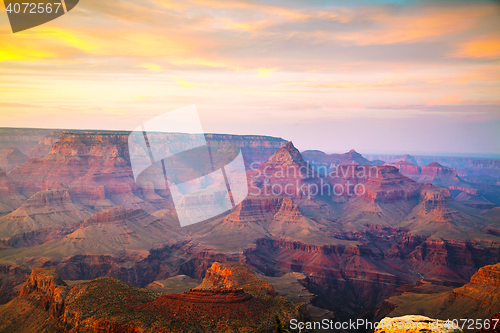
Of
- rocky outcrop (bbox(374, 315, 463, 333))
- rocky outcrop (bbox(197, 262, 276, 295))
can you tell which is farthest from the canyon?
rocky outcrop (bbox(374, 315, 463, 333))

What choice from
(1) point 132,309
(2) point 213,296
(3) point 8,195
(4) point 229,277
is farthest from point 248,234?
(1) point 132,309

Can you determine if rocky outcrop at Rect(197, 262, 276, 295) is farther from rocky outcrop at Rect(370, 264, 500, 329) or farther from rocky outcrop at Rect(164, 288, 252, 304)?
rocky outcrop at Rect(370, 264, 500, 329)

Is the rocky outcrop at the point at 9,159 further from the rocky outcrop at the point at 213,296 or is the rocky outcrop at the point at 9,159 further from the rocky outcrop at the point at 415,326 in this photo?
the rocky outcrop at the point at 415,326

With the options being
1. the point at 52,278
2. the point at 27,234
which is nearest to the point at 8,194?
the point at 27,234

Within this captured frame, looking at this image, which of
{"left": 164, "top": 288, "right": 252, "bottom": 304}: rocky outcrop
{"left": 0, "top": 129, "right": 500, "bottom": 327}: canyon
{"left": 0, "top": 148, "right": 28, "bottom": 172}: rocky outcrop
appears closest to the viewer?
{"left": 164, "top": 288, "right": 252, "bottom": 304}: rocky outcrop

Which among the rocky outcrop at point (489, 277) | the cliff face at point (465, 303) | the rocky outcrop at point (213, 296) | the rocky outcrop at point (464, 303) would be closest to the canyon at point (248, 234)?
the rocky outcrop at point (489, 277)

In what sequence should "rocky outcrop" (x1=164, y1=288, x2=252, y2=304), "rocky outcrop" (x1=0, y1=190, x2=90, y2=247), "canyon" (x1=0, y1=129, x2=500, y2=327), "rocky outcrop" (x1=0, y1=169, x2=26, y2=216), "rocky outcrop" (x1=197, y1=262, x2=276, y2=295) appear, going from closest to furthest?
"rocky outcrop" (x1=164, y1=288, x2=252, y2=304), "rocky outcrop" (x1=197, y1=262, x2=276, y2=295), "canyon" (x1=0, y1=129, x2=500, y2=327), "rocky outcrop" (x1=0, y1=190, x2=90, y2=247), "rocky outcrop" (x1=0, y1=169, x2=26, y2=216)

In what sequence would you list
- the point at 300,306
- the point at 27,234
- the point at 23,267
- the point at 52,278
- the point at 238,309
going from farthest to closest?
the point at 27,234 → the point at 23,267 → the point at 52,278 → the point at 300,306 → the point at 238,309

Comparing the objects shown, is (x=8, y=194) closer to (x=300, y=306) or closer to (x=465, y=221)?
(x=300, y=306)

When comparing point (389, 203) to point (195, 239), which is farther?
point (389, 203)

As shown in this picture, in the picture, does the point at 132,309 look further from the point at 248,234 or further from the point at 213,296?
the point at 248,234

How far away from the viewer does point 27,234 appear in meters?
128

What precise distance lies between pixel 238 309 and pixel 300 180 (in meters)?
153

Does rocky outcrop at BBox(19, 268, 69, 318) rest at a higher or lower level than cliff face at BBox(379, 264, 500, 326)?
higher
